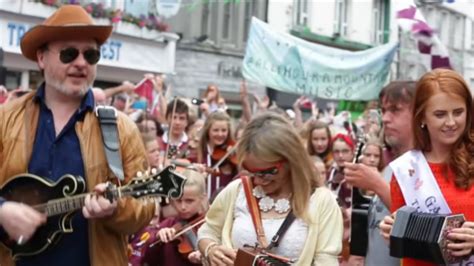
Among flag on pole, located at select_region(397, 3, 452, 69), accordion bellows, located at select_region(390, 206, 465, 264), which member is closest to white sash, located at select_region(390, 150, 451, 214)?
accordion bellows, located at select_region(390, 206, 465, 264)

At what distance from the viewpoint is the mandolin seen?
11.6ft

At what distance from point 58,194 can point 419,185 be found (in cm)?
159

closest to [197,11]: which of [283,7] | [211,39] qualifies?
[211,39]

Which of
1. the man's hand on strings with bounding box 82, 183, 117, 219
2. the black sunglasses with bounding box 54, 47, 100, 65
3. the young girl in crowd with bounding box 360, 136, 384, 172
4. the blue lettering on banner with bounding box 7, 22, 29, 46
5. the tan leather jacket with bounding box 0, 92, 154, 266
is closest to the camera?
the man's hand on strings with bounding box 82, 183, 117, 219

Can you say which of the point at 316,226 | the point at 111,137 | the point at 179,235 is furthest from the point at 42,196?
the point at 179,235

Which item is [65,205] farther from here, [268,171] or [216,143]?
[216,143]

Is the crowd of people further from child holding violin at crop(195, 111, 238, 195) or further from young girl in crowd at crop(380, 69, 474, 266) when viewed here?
child holding violin at crop(195, 111, 238, 195)

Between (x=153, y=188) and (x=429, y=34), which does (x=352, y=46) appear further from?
(x=153, y=188)

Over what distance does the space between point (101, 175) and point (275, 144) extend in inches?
32.5

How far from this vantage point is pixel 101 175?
3756mm

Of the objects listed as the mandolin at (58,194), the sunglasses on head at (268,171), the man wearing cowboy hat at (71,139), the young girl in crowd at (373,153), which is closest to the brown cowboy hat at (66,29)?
the man wearing cowboy hat at (71,139)

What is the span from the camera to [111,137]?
376cm

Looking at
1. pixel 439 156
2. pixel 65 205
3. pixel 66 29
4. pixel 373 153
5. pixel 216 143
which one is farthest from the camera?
pixel 216 143

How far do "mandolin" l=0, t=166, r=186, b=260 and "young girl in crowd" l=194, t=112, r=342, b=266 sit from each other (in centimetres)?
48
